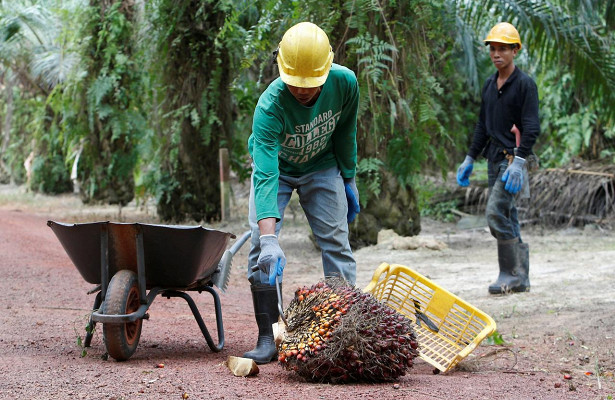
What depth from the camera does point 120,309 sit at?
350 centimetres

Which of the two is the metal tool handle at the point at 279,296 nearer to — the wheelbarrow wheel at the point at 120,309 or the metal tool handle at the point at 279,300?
the metal tool handle at the point at 279,300

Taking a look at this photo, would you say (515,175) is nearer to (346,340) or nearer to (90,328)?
(346,340)

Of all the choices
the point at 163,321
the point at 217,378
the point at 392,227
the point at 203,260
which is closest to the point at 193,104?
the point at 392,227

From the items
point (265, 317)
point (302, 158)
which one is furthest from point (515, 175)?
point (265, 317)

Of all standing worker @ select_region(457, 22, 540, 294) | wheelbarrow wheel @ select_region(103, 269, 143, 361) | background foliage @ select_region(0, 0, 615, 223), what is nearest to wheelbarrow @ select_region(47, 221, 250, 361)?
wheelbarrow wheel @ select_region(103, 269, 143, 361)

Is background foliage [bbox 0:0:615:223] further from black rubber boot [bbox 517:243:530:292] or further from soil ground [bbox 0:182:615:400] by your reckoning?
black rubber boot [bbox 517:243:530:292]

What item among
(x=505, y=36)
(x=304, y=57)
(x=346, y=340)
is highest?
(x=505, y=36)

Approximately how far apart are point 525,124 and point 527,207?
5.58 metres

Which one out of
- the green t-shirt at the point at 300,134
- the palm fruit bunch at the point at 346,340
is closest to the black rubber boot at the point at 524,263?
the green t-shirt at the point at 300,134

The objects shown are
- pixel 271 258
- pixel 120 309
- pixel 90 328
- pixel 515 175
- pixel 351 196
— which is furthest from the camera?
pixel 515 175

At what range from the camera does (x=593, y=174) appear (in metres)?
10.8

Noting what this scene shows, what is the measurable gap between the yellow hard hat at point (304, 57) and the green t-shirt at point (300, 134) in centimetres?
15

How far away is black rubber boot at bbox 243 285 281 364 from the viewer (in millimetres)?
3705

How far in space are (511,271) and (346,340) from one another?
124 inches
